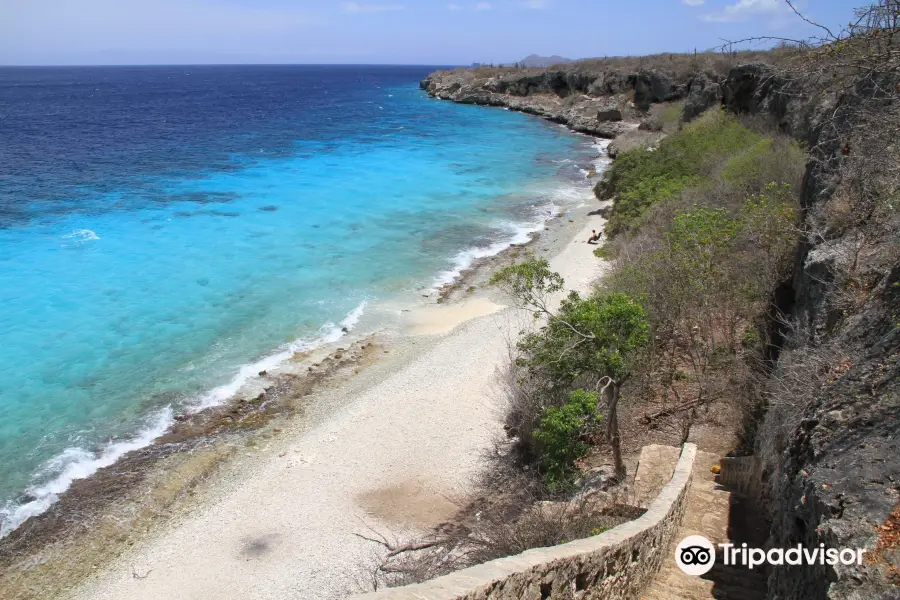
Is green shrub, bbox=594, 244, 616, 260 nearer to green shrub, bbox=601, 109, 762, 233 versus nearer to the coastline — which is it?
green shrub, bbox=601, 109, 762, 233

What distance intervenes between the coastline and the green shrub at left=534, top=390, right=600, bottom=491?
7724mm

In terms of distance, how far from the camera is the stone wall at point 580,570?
5617 millimetres

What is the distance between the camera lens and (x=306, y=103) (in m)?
107

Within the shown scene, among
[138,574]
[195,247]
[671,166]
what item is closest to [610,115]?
[671,166]

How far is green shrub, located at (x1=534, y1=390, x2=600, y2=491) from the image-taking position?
11805mm

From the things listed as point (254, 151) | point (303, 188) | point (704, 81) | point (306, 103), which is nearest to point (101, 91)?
point (306, 103)

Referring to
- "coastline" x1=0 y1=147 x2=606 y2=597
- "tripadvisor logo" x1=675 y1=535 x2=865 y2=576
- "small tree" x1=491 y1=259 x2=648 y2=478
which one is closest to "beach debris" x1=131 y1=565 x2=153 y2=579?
"coastline" x1=0 y1=147 x2=606 y2=597

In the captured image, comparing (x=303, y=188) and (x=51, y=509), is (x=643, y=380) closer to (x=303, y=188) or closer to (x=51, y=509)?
(x=51, y=509)

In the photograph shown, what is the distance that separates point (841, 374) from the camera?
7059 millimetres

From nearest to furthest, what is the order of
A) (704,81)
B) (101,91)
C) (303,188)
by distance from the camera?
(303,188) < (704,81) < (101,91)

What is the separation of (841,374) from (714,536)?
129 inches

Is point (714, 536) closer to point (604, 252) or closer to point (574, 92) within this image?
point (604, 252)

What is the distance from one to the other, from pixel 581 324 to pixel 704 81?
170ft

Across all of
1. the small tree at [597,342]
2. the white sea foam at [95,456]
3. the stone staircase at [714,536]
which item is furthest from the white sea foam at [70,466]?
the stone staircase at [714,536]
